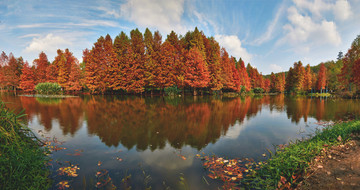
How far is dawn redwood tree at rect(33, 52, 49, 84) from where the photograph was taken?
43094 mm

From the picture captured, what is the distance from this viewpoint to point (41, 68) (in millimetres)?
43469

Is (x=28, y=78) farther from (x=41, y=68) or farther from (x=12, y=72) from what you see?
(x=12, y=72)

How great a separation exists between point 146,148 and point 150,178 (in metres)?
1.88

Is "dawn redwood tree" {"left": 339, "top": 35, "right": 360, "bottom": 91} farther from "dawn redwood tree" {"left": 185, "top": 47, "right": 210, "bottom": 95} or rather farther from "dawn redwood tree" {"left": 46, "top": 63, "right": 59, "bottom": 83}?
"dawn redwood tree" {"left": 46, "top": 63, "right": 59, "bottom": 83}

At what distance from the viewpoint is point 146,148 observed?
5219mm

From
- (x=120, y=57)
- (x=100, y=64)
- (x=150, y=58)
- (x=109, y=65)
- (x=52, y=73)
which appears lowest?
(x=52, y=73)

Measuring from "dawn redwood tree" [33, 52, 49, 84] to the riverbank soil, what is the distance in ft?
189

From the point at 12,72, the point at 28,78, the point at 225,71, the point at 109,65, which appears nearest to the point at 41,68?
the point at 28,78

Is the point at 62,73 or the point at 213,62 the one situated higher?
the point at 213,62

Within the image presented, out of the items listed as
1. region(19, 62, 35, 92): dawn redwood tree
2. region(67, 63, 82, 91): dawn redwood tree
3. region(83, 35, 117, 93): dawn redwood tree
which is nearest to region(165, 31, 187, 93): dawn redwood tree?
region(83, 35, 117, 93): dawn redwood tree

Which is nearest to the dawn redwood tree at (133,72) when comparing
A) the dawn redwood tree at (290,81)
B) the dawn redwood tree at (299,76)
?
the dawn redwood tree at (299,76)

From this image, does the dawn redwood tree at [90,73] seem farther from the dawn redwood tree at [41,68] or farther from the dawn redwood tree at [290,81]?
the dawn redwood tree at [290,81]

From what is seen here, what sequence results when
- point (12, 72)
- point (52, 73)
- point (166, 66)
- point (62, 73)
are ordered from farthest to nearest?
point (12, 72) < point (52, 73) < point (62, 73) < point (166, 66)

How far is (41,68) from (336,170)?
60.0 meters
